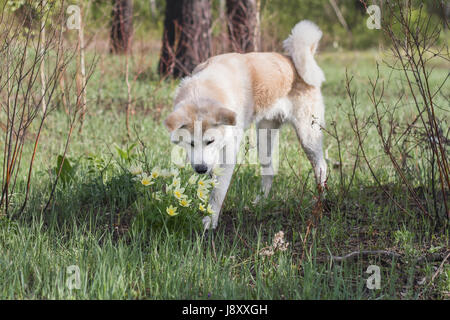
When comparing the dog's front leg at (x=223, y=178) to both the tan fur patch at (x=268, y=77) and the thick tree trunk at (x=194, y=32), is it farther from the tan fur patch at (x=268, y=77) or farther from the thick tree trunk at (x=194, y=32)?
the thick tree trunk at (x=194, y=32)

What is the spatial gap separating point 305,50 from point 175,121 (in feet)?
5.09

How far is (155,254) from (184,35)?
6.74 meters

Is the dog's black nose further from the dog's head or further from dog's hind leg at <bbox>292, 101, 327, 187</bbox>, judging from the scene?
dog's hind leg at <bbox>292, 101, 327, 187</bbox>

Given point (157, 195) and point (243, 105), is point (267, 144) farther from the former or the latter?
point (157, 195)

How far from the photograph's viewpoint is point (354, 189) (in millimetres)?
4031

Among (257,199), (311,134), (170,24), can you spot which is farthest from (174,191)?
(170,24)

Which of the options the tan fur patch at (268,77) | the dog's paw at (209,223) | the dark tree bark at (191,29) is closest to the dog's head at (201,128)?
the dog's paw at (209,223)

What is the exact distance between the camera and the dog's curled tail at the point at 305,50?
4.26m

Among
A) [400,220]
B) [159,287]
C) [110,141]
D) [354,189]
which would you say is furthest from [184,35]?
[159,287]

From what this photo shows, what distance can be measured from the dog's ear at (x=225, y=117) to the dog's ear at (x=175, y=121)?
23 centimetres

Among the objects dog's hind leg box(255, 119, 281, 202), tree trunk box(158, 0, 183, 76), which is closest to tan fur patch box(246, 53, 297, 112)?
dog's hind leg box(255, 119, 281, 202)

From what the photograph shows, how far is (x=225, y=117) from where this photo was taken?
339 cm
